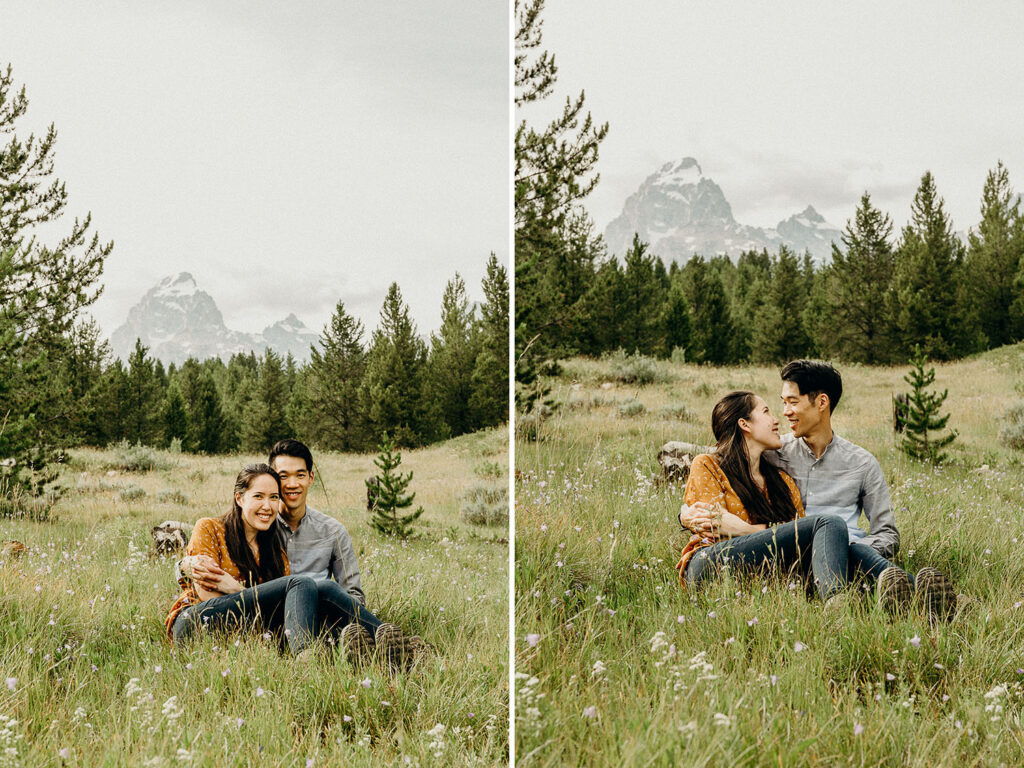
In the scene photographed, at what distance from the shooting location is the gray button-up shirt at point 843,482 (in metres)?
2.30

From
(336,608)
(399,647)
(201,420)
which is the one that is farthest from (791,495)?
(201,420)

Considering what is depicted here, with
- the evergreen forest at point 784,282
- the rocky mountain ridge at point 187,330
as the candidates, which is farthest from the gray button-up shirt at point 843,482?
the rocky mountain ridge at point 187,330

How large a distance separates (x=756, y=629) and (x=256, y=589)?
1659mm

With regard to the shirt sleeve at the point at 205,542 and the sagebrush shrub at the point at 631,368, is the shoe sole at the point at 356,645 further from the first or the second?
the sagebrush shrub at the point at 631,368

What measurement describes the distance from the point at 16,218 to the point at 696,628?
176 inches

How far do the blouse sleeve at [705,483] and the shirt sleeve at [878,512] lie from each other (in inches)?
19.6

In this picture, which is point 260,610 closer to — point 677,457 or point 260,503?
point 260,503

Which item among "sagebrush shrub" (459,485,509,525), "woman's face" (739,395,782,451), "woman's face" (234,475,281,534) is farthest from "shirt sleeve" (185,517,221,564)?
"sagebrush shrub" (459,485,509,525)

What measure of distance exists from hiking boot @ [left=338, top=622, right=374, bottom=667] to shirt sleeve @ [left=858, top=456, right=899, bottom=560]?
1690 millimetres

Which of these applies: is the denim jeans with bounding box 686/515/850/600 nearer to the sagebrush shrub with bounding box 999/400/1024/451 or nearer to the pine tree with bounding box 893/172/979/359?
the sagebrush shrub with bounding box 999/400/1024/451

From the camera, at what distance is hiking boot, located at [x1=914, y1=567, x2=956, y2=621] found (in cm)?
189

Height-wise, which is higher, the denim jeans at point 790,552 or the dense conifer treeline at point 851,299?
the dense conifer treeline at point 851,299

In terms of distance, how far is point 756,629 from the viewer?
1.78 metres

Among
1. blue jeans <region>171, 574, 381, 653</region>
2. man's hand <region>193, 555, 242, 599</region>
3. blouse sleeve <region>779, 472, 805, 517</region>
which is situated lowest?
blue jeans <region>171, 574, 381, 653</region>
